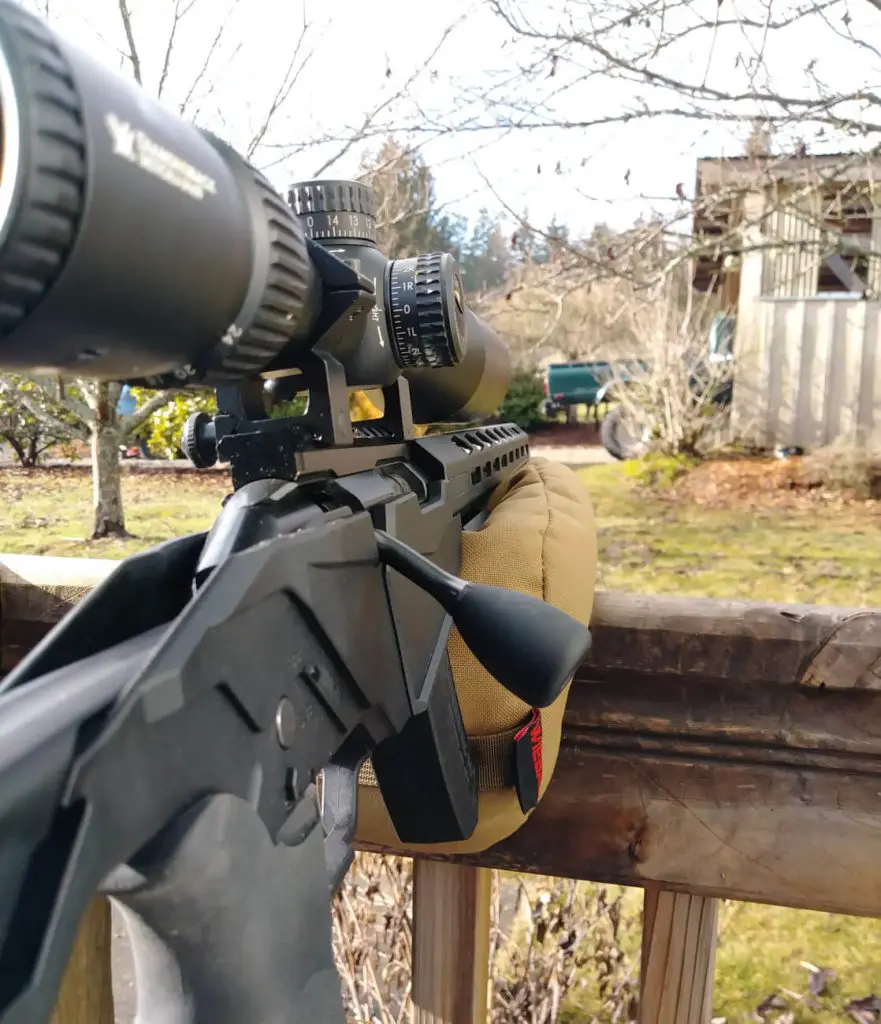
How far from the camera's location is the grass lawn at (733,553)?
1.77 m

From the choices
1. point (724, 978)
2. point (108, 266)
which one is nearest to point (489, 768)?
point (108, 266)

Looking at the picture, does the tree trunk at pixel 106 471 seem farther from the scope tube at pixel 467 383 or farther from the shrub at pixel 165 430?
the scope tube at pixel 467 383

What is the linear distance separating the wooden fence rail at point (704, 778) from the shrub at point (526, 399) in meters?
7.02

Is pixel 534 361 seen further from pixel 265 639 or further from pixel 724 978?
pixel 265 639

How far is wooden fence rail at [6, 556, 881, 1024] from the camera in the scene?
744mm

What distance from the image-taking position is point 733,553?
4047 millimetres

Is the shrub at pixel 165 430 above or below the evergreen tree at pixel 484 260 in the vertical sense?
below

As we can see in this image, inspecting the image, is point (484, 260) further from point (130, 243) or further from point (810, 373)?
point (130, 243)

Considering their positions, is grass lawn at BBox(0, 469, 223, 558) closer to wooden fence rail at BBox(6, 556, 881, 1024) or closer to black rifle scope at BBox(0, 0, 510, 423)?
wooden fence rail at BBox(6, 556, 881, 1024)

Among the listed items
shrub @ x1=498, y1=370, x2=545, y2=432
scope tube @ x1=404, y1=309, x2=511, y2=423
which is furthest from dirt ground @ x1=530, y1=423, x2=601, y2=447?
scope tube @ x1=404, y1=309, x2=511, y2=423

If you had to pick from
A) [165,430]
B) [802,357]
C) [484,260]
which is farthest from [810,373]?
[165,430]

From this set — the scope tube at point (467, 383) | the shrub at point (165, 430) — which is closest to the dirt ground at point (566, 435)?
the shrub at point (165, 430)

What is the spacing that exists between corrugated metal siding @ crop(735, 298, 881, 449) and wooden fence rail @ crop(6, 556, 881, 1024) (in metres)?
5.92

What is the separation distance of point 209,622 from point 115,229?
0.54 feet
